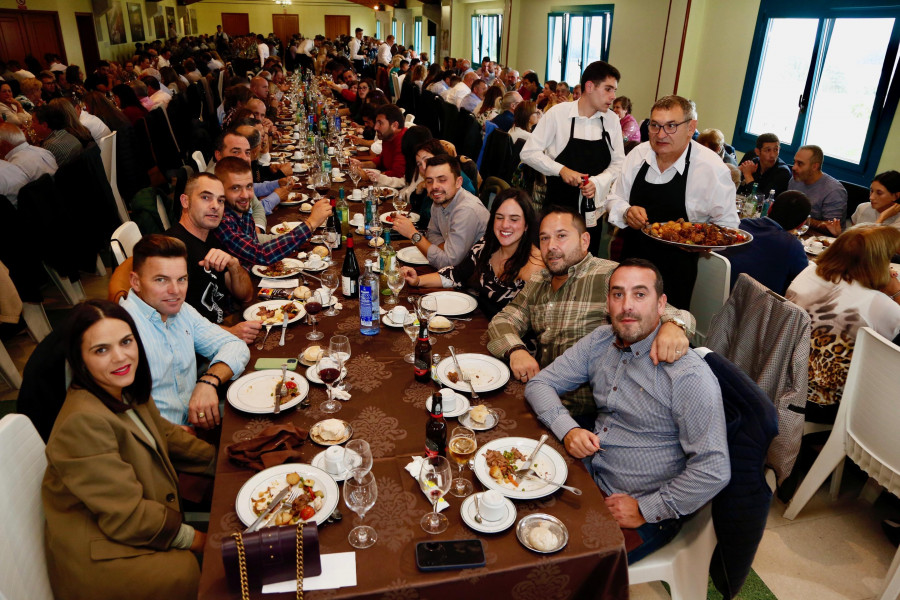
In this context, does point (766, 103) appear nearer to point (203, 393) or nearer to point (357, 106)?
point (357, 106)

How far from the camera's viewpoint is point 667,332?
1.76 meters

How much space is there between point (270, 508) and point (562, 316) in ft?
4.51

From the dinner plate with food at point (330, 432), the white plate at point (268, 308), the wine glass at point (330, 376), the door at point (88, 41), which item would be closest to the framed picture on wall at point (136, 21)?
the door at point (88, 41)

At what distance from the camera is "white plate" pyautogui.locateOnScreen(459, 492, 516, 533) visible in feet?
4.52

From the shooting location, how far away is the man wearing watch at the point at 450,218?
3.11 meters

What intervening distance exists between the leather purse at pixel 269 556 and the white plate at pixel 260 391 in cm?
64

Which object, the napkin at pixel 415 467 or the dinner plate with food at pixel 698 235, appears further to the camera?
the dinner plate with food at pixel 698 235

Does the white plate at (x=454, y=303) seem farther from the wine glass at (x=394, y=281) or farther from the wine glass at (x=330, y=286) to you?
the wine glass at (x=330, y=286)

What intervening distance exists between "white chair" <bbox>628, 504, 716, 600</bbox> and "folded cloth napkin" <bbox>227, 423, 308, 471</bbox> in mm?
1056

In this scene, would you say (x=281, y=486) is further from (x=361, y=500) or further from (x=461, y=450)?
(x=461, y=450)

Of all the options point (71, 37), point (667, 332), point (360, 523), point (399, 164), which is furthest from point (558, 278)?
point (71, 37)

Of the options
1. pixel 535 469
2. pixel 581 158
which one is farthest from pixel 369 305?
pixel 581 158

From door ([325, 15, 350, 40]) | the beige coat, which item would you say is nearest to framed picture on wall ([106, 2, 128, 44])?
door ([325, 15, 350, 40])

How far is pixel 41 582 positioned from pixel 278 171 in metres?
4.12
